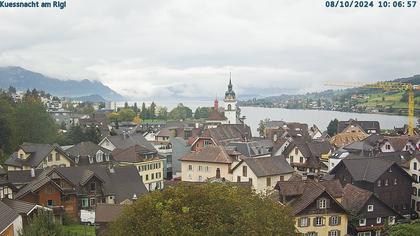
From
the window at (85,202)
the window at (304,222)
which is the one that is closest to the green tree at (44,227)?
the window at (85,202)

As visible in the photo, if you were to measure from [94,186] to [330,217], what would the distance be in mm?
19341

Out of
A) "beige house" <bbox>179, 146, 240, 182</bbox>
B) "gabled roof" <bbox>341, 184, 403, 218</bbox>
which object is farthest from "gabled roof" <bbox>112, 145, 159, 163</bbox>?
"gabled roof" <bbox>341, 184, 403, 218</bbox>

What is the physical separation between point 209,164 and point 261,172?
29.3ft

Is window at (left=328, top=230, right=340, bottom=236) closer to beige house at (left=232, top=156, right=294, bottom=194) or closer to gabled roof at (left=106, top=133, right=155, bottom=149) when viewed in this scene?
beige house at (left=232, top=156, right=294, bottom=194)

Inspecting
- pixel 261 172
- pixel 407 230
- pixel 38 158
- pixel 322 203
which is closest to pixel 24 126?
pixel 38 158

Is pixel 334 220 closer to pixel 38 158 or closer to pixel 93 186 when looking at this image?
pixel 93 186

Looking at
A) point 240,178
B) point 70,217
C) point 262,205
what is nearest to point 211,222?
point 262,205

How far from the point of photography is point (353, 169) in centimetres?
4475

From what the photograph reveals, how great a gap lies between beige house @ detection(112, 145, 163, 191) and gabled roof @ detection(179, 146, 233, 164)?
370cm

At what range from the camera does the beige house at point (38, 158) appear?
5103cm

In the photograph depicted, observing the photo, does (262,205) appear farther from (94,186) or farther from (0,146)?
(0,146)

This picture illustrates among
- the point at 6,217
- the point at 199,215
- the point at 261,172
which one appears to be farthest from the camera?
the point at 261,172

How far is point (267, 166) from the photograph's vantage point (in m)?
47.2

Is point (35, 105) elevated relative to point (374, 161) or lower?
elevated
